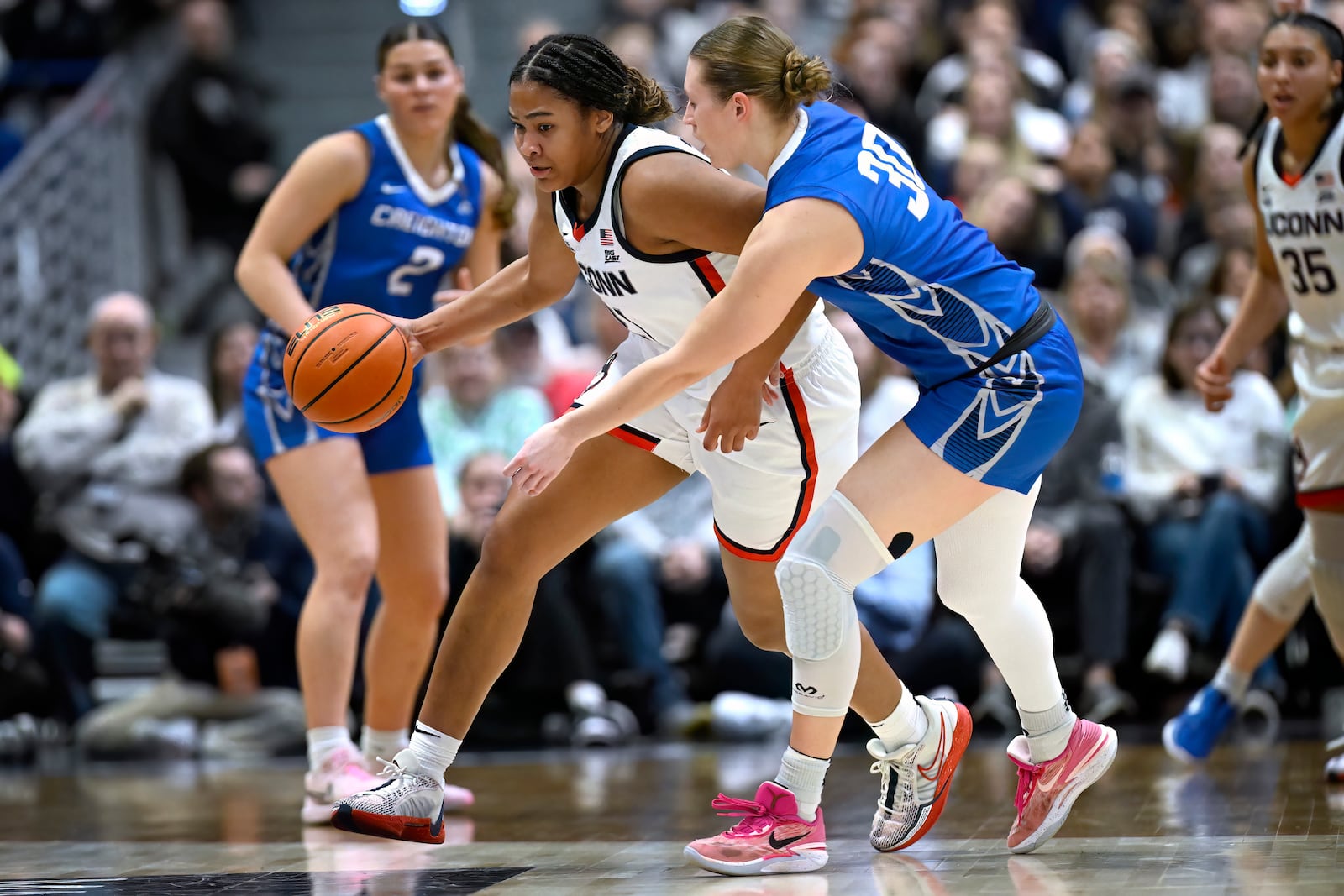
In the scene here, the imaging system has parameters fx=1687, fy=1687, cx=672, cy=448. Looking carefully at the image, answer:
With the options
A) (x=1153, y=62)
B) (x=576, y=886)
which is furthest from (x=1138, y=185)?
(x=576, y=886)

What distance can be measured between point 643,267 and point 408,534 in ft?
5.15

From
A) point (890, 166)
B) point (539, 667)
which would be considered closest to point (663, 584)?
point (539, 667)

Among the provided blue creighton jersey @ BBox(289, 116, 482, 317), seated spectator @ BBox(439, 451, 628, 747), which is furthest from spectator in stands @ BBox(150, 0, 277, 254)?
blue creighton jersey @ BBox(289, 116, 482, 317)

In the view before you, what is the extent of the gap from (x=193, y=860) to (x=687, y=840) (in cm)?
126

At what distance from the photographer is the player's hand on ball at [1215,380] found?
5422mm

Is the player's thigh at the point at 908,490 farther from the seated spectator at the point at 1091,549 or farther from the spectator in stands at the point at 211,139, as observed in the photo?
the spectator in stands at the point at 211,139

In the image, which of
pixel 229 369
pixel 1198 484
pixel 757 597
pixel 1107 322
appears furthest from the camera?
pixel 229 369

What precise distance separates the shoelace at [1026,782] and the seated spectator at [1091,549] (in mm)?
3231

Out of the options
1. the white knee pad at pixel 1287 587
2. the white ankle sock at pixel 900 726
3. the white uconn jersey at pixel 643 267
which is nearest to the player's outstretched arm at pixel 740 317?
the white uconn jersey at pixel 643 267

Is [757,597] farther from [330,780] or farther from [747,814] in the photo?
[330,780]

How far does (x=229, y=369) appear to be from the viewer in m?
8.56

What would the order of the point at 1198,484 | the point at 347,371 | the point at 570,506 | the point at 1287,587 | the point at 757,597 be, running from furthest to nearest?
the point at 1198,484 → the point at 1287,587 → the point at 757,597 → the point at 570,506 → the point at 347,371

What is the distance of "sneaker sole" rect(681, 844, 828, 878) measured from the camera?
376 cm

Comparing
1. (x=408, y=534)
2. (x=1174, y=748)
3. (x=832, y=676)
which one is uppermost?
(x=408, y=534)
